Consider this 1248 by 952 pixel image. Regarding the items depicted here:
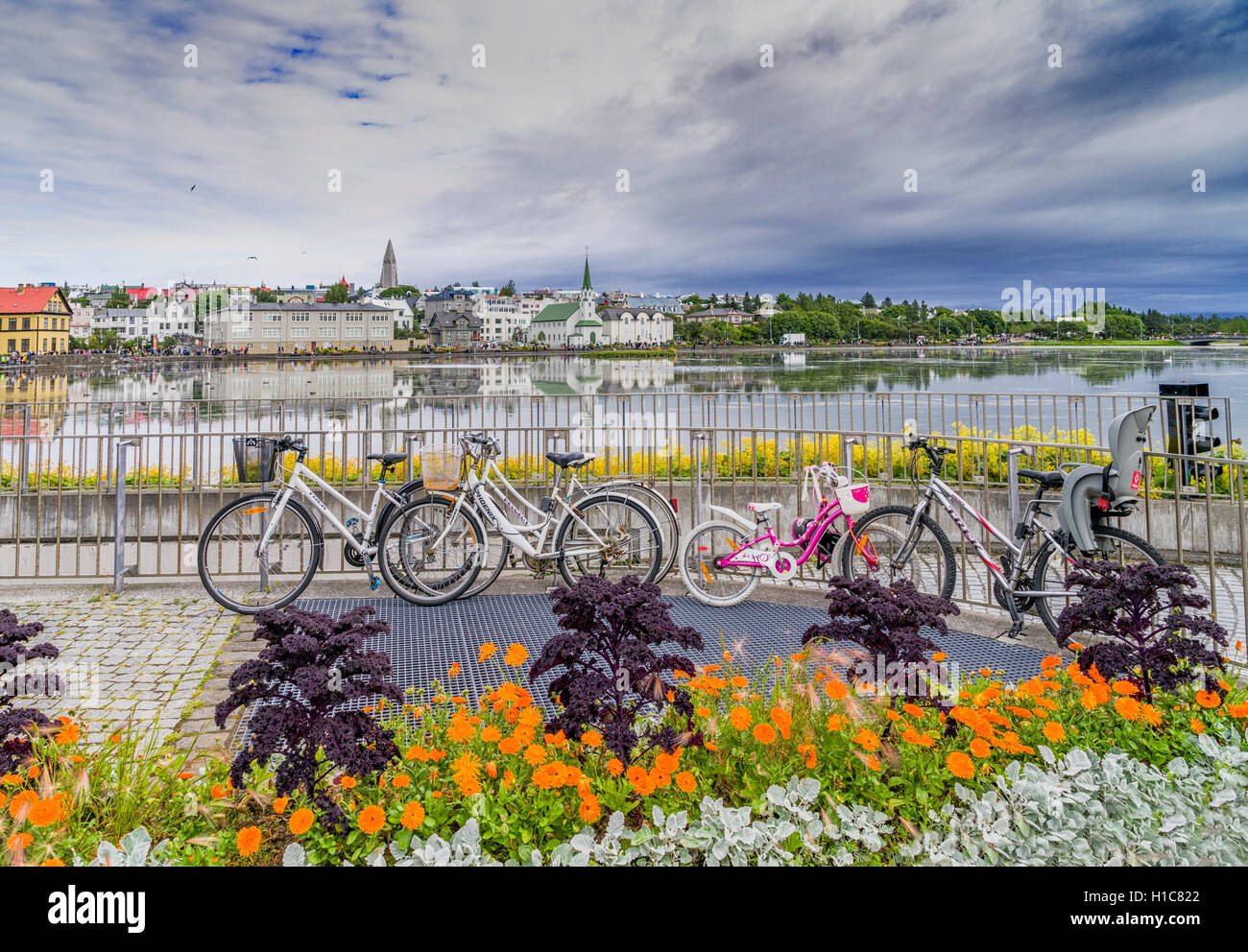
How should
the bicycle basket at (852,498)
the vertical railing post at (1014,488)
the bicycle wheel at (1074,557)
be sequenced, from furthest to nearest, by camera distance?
the bicycle basket at (852,498) < the vertical railing post at (1014,488) < the bicycle wheel at (1074,557)

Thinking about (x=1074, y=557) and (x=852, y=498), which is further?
(x=852, y=498)

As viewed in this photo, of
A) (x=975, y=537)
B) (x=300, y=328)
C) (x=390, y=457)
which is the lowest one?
(x=975, y=537)

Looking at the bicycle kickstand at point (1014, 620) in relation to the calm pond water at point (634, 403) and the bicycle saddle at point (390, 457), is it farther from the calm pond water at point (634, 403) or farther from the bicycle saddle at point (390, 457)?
the bicycle saddle at point (390, 457)

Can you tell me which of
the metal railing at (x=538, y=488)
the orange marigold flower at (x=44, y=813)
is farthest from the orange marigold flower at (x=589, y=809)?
the metal railing at (x=538, y=488)

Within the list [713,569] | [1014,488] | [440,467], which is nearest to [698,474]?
[713,569]

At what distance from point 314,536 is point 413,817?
3.58 metres

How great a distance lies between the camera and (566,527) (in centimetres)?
548

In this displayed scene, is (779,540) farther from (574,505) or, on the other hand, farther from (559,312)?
(559,312)

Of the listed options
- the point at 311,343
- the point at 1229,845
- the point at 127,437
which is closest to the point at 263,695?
the point at 1229,845

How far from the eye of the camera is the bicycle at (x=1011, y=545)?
14.1 ft

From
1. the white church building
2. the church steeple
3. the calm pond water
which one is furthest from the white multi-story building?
the church steeple

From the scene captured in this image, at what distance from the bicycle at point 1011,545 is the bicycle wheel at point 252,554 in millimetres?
3615

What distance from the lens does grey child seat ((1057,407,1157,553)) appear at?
4223 millimetres

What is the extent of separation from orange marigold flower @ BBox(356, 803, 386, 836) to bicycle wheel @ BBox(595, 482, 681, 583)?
345 cm
